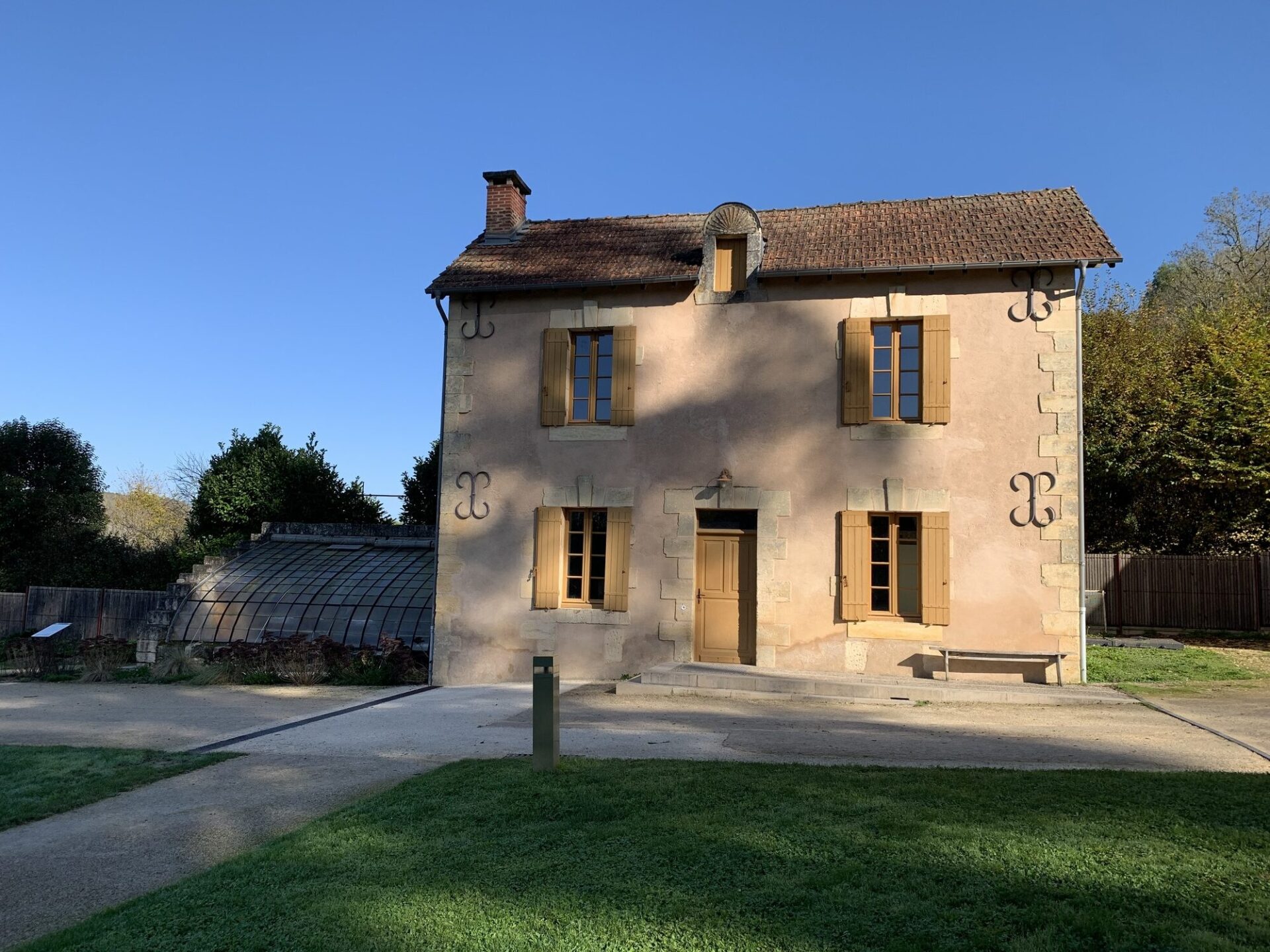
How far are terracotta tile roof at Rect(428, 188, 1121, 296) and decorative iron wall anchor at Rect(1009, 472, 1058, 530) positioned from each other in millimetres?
2687

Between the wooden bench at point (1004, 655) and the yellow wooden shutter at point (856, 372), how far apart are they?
313 centimetres

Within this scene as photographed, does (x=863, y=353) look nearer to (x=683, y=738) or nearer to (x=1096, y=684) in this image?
(x=1096, y=684)

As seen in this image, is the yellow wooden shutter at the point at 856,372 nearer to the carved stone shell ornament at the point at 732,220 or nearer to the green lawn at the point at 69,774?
the carved stone shell ornament at the point at 732,220

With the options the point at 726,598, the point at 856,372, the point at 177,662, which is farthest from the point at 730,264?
the point at 177,662

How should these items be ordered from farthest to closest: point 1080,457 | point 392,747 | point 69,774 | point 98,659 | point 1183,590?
point 1183,590
point 98,659
point 1080,457
point 392,747
point 69,774

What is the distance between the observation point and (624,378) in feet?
42.7

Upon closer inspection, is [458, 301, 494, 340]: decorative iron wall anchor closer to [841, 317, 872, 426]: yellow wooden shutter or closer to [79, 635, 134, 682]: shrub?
[841, 317, 872, 426]: yellow wooden shutter

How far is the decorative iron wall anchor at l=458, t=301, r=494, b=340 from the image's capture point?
44.8 ft

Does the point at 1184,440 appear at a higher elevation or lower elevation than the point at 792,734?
higher

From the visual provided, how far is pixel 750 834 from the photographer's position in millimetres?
4477

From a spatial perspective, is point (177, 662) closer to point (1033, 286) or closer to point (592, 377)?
point (592, 377)

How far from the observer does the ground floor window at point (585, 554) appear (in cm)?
1305

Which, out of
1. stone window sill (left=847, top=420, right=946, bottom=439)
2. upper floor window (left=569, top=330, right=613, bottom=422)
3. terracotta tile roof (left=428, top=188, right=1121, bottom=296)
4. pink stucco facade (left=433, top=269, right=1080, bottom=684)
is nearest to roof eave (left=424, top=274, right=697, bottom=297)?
terracotta tile roof (left=428, top=188, right=1121, bottom=296)

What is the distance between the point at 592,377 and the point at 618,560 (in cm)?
268
